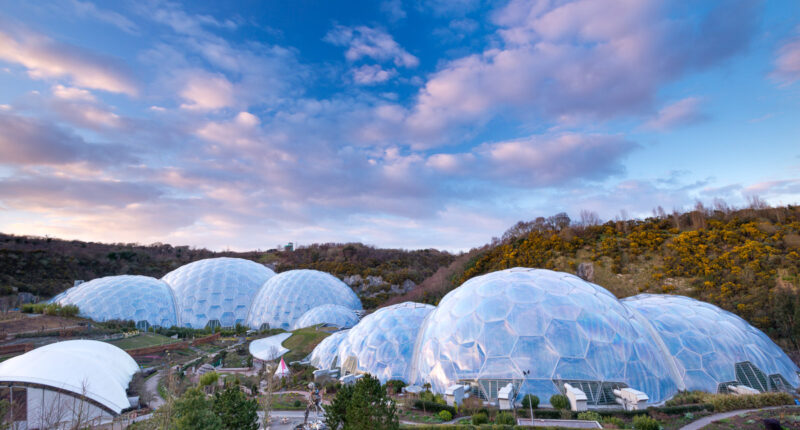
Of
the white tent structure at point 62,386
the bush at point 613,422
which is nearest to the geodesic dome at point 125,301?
the white tent structure at point 62,386

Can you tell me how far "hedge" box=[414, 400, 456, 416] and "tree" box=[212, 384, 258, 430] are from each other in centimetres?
679

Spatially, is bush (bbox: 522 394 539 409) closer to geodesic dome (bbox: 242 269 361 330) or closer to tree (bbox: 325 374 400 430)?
tree (bbox: 325 374 400 430)

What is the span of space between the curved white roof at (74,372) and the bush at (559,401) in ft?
56.3

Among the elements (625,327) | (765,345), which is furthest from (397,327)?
(765,345)

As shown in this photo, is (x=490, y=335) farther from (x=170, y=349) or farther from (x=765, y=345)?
(x=170, y=349)

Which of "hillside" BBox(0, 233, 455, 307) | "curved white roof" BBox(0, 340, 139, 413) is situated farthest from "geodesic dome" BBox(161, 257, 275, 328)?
"curved white roof" BBox(0, 340, 139, 413)

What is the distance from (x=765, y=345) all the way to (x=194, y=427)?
2425 cm

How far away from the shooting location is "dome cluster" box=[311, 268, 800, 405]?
14.5 metres

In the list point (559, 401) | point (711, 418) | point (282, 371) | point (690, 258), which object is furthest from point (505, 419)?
point (690, 258)

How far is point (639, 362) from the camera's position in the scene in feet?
48.9

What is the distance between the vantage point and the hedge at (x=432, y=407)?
1386 cm

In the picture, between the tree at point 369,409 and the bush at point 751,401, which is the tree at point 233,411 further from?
the bush at point 751,401

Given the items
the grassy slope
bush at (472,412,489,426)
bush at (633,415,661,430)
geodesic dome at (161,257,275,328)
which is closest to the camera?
bush at (633,415,661,430)

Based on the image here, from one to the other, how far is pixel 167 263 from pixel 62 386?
217 feet
